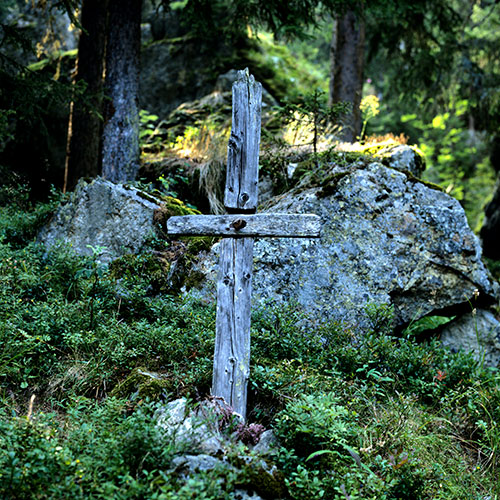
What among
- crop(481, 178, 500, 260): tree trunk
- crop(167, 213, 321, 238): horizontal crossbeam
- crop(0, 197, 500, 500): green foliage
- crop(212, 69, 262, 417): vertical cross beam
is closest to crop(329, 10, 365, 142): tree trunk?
crop(481, 178, 500, 260): tree trunk

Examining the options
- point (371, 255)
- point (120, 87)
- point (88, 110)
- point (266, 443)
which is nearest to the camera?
point (266, 443)

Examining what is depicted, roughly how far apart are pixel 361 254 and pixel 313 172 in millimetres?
1378

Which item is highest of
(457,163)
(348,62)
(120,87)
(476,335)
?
(348,62)

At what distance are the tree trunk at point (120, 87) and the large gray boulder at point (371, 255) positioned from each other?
9.88ft

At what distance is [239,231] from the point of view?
3.96 meters

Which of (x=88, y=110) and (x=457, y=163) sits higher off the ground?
(x=457, y=163)

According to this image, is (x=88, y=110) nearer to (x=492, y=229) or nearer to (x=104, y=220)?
(x=104, y=220)

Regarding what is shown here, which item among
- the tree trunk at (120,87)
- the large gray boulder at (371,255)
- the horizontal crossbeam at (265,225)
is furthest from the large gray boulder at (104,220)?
the horizontal crossbeam at (265,225)

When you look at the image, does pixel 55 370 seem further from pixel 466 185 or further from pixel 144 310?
pixel 466 185

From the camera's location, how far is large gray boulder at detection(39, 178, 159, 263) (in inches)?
248

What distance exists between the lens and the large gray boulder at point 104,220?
20.6 ft

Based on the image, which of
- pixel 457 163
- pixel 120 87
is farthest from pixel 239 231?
pixel 457 163

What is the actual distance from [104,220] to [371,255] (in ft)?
11.6

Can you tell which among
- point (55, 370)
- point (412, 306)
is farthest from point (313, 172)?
point (55, 370)
